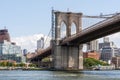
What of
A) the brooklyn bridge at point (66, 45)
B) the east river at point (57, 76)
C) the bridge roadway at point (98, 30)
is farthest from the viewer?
the brooklyn bridge at point (66, 45)

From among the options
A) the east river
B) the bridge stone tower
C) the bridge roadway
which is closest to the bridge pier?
the bridge stone tower

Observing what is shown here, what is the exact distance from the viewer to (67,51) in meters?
86.5

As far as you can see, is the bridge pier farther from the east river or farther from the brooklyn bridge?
the east river

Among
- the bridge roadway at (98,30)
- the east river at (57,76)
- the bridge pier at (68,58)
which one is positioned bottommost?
the east river at (57,76)

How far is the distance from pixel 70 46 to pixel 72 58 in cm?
281

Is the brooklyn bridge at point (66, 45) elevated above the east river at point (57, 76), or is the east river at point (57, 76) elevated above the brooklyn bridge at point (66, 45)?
the brooklyn bridge at point (66, 45)

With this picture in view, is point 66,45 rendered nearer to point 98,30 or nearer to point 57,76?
point 98,30

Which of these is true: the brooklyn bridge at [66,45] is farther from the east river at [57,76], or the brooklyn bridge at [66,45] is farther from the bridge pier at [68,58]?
the east river at [57,76]

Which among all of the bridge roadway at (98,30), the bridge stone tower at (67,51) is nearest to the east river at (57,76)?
the bridge roadway at (98,30)

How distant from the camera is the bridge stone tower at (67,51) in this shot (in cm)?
8538

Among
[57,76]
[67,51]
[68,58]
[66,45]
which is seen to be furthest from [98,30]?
[68,58]

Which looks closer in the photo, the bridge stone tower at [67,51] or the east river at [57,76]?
the east river at [57,76]

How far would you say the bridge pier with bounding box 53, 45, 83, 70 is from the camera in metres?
85.6

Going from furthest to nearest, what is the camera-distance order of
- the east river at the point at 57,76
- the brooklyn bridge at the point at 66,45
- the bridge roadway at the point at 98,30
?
the brooklyn bridge at the point at 66,45
the bridge roadway at the point at 98,30
the east river at the point at 57,76
